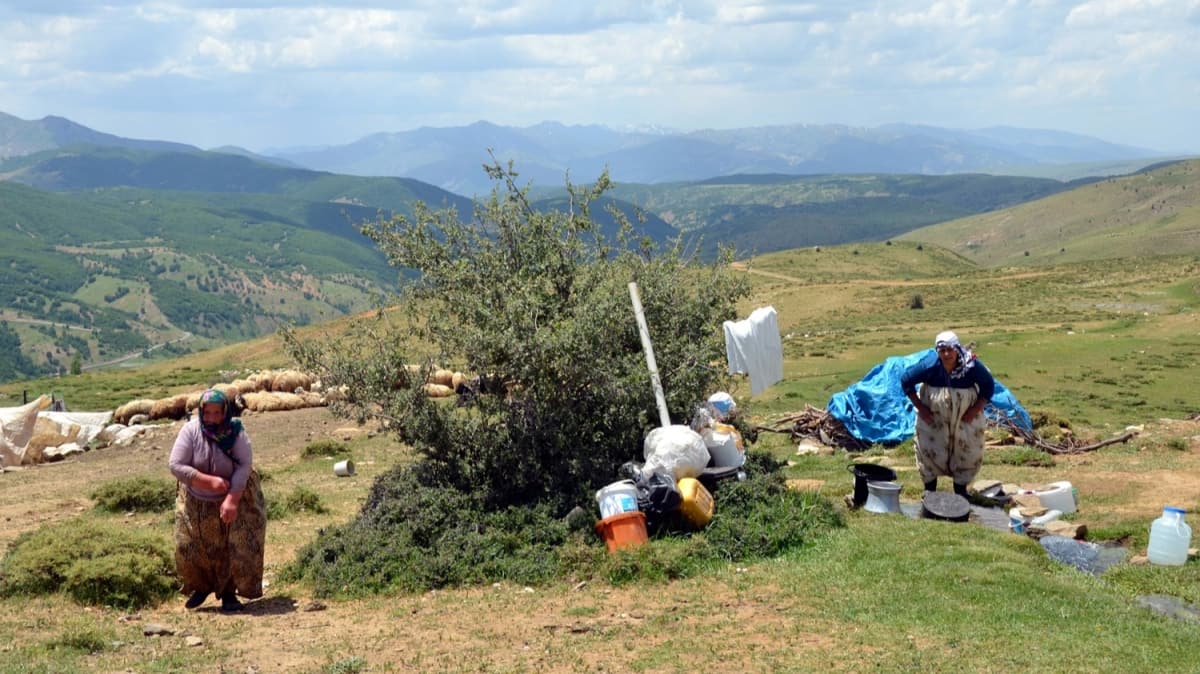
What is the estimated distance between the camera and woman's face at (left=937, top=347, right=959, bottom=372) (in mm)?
10789

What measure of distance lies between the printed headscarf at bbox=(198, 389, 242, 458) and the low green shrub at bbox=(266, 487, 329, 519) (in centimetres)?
479

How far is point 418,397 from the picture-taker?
11109mm

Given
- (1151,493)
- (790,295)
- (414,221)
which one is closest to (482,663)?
(414,221)

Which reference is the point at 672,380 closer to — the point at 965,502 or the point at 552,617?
the point at 965,502

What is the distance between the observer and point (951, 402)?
10.9m

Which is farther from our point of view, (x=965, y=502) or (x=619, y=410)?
(x=619, y=410)

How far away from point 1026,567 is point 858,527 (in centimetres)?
188

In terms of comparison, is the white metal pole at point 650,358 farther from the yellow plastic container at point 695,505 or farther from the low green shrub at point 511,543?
the low green shrub at point 511,543

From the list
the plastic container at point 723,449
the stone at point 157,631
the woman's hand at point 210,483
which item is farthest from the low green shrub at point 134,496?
the plastic container at point 723,449

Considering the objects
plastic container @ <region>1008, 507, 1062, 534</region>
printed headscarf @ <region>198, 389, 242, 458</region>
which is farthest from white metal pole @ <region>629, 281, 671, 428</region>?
printed headscarf @ <region>198, 389, 242, 458</region>

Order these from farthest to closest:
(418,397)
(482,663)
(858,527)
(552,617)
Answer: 1. (418,397)
2. (858,527)
3. (552,617)
4. (482,663)

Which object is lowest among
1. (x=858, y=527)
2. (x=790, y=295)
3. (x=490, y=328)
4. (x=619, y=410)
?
(x=790, y=295)

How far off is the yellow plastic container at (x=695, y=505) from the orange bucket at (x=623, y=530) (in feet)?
1.76

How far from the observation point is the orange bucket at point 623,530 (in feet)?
32.2
